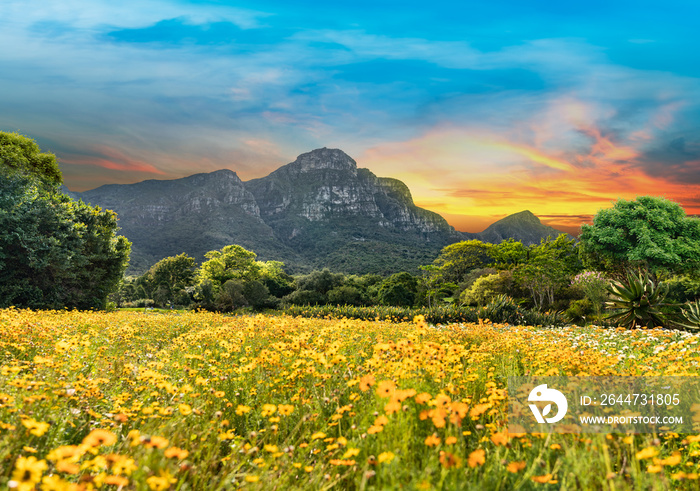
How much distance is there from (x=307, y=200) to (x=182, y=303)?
129 meters

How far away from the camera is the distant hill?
107875 mm

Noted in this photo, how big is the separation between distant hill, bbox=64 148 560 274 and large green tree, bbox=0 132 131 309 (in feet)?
199

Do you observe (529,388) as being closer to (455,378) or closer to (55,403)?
(455,378)

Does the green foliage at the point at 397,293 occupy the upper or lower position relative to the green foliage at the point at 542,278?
lower

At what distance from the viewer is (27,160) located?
811 inches

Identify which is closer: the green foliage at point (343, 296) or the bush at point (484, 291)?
the bush at point (484, 291)

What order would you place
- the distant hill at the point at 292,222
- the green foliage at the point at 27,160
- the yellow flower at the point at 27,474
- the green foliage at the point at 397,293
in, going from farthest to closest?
the distant hill at the point at 292,222 < the green foliage at the point at 397,293 < the green foliage at the point at 27,160 < the yellow flower at the point at 27,474

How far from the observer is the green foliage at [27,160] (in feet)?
64.4

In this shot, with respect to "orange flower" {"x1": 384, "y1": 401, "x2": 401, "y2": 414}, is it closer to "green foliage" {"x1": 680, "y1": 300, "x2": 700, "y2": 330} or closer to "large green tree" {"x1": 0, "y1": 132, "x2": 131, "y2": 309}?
"green foliage" {"x1": 680, "y1": 300, "x2": 700, "y2": 330}

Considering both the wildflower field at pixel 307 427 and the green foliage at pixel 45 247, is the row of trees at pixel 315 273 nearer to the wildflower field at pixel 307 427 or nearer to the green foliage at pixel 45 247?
the green foliage at pixel 45 247

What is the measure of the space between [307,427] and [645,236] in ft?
108

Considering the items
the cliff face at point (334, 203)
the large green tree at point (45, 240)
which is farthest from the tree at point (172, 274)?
the cliff face at point (334, 203)

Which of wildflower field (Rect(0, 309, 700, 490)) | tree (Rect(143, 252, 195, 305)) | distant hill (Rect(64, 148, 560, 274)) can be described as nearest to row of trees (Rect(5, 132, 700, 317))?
tree (Rect(143, 252, 195, 305))

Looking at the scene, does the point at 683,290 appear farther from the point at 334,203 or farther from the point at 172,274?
the point at 334,203
